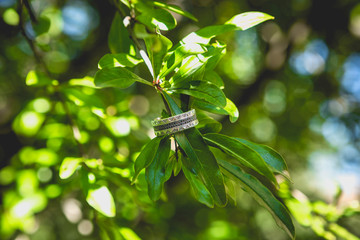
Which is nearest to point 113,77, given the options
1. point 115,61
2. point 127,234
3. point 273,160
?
point 115,61

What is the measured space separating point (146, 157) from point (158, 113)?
4.14ft

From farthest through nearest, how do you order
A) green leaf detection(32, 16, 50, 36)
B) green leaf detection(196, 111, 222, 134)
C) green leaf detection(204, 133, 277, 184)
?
green leaf detection(32, 16, 50, 36)
green leaf detection(196, 111, 222, 134)
green leaf detection(204, 133, 277, 184)

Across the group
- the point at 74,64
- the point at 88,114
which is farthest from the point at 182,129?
the point at 74,64

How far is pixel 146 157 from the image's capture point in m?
0.39

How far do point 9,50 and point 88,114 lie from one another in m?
0.53

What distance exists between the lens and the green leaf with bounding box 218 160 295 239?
0.38 m

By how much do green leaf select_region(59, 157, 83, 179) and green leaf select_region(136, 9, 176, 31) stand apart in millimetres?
280

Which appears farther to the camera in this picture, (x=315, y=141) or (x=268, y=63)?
(x=315, y=141)

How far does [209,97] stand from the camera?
1.24 ft

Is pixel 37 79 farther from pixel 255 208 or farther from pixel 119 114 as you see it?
pixel 255 208

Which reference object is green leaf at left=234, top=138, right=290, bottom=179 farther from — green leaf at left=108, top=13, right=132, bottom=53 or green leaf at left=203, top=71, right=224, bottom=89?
green leaf at left=108, top=13, right=132, bottom=53

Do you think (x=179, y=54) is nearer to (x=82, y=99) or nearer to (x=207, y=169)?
(x=207, y=169)

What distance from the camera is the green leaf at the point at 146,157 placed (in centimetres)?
39

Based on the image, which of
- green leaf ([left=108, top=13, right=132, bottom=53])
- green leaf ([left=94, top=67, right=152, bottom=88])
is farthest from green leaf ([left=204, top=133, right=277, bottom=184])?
green leaf ([left=108, top=13, right=132, bottom=53])
